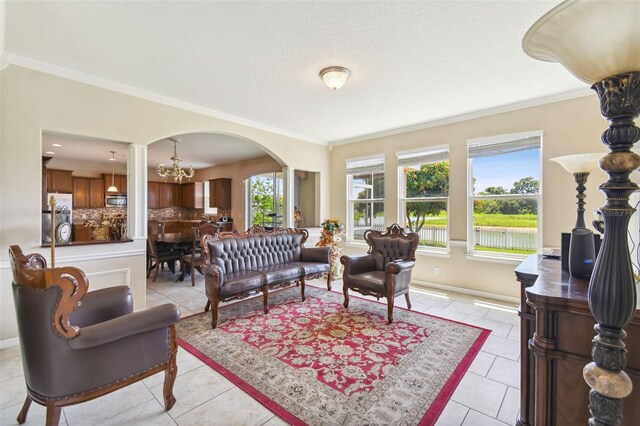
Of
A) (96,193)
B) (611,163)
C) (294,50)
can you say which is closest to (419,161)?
(294,50)

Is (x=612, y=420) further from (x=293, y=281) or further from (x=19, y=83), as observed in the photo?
(x=19, y=83)

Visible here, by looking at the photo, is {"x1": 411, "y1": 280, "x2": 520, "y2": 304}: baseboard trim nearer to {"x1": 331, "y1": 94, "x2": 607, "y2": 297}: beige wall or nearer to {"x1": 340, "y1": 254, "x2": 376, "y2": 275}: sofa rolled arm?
{"x1": 331, "y1": 94, "x2": 607, "y2": 297}: beige wall

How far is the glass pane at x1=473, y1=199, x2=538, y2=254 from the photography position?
12.8 ft

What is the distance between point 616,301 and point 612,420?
367 millimetres

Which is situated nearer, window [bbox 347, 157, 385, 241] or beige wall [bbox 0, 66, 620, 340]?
beige wall [bbox 0, 66, 620, 340]

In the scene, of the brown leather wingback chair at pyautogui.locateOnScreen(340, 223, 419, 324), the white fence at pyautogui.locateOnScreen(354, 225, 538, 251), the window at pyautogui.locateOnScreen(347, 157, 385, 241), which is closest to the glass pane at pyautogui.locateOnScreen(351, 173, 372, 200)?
the window at pyautogui.locateOnScreen(347, 157, 385, 241)

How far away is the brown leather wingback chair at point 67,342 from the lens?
148 centimetres

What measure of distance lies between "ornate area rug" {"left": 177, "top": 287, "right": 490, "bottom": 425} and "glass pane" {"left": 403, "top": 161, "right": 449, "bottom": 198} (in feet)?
7.09

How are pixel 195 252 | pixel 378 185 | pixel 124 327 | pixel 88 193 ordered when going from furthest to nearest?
pixel 88 193, pixel 378 185, pixel 195 252, pixel 124 327

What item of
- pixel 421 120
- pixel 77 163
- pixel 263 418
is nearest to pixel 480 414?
pixel 263 418

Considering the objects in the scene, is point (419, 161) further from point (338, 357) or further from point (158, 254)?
point (158, 254)

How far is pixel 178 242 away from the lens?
5.36 metres

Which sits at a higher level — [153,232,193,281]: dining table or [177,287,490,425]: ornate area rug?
[153,232,193,281]: dining table

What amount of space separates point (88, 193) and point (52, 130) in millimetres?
Result: 6267
